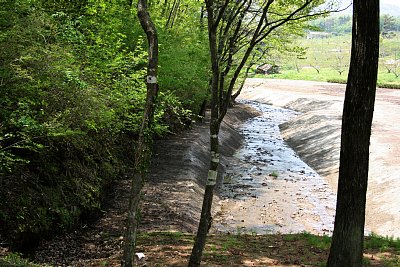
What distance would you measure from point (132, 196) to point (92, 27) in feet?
26.0

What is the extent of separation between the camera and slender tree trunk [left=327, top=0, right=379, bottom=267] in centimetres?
573

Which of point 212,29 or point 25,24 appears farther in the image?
point 25,24

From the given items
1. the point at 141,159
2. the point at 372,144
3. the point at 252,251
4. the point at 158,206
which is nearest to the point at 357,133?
the point at 141,159

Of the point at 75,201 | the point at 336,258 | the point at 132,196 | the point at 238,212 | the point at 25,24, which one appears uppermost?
the point at 25,24

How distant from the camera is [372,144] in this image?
77.3ft

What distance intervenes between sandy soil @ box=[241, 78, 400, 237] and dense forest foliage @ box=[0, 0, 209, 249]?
8.48 meters

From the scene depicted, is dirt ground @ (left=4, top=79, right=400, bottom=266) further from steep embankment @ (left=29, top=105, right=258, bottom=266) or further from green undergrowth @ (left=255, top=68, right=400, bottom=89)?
green undergrowth @ (left=255, top=68, right=400, bottom=89)

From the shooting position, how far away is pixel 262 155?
24922mm

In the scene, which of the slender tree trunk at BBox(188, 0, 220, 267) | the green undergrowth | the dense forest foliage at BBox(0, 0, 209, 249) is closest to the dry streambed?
the dense forest foliage at BBox(0, 0, 209, 249)

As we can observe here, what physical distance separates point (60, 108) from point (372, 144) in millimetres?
18530

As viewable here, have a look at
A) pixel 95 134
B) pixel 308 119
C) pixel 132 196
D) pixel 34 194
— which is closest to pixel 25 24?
pixel 34 194

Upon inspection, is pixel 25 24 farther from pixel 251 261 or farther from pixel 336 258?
pixel 336 258

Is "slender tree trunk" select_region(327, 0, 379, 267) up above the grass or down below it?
above

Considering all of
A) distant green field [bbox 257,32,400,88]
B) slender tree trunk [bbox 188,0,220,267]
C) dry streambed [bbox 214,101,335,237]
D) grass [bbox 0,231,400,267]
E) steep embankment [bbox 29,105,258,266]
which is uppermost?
distant green field [bbox 257,32,400,88]
